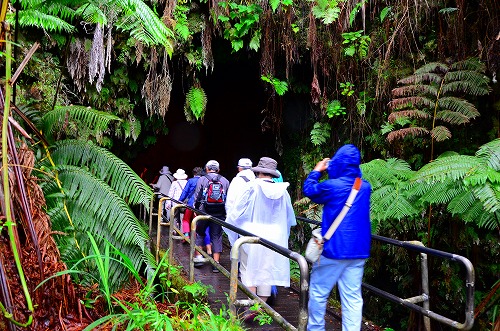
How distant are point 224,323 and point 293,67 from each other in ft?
23.7

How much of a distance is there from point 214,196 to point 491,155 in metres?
3.19

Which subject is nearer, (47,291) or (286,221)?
(47,291)

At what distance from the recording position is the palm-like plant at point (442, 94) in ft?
17.1

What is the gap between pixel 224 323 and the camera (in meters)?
3.43

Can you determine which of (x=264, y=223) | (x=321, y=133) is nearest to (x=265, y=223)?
(x=264, y=223)

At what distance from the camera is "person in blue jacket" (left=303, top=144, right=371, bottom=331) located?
329 centimetres

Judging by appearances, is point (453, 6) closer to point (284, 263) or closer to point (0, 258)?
point (284, 263)

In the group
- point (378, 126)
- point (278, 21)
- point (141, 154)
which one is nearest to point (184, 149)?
point (141, 154)

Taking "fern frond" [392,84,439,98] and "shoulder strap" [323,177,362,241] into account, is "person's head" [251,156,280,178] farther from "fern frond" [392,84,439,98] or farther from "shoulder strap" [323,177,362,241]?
"fern frond" [392,84,439,98]

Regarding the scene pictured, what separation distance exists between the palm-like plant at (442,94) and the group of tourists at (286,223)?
1320 millimetres

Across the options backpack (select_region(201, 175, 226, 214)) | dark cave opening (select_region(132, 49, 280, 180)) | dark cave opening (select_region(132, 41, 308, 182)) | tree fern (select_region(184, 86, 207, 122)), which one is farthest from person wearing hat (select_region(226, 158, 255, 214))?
dark cave opening (select_region(132, 49, 280, 180))

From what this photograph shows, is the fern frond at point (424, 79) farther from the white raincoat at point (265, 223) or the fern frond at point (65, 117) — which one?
the fern frond at point (65, 117)

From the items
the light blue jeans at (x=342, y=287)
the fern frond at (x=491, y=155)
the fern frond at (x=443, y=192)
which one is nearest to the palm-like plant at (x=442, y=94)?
the fern frond at (x=491, y=155)

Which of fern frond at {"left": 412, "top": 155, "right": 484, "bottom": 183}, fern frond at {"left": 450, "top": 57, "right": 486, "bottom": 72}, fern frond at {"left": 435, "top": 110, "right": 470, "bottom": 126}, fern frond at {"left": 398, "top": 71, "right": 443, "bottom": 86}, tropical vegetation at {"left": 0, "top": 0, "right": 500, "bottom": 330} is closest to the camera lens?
tropical vegetation at {"left": 0, "top": 0, "right": 500, "bottom": 330}
